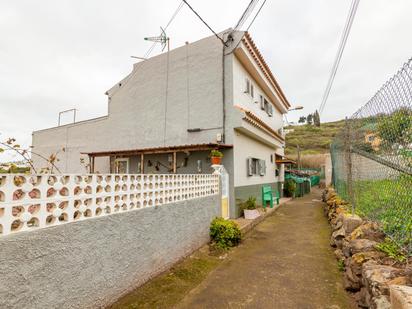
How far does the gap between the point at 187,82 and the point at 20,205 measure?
343 inches

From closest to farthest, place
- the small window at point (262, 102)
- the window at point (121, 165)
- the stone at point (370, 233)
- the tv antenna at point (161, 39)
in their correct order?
the stone at point (370, 233)
the tv antenna at point (161, 39)
the window at point (121, 165)
the small window at point (262, 102)

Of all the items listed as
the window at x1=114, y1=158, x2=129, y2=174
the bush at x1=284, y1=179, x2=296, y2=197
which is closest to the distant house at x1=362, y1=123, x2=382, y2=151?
the window at x1=114, y1=158, x2=129, y2=174

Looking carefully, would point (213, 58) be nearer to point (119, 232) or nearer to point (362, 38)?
point (362, 38)

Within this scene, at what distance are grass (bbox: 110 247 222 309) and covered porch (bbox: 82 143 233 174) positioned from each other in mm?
3885

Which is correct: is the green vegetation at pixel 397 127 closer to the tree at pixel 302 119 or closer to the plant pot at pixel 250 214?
the plant pot at pixel 250 214

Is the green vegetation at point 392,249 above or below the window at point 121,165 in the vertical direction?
below

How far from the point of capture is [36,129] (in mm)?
16219

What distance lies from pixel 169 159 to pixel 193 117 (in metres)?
2.08

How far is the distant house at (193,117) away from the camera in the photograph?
8750 millimetres

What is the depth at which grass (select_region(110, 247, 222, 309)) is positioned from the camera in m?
3.22

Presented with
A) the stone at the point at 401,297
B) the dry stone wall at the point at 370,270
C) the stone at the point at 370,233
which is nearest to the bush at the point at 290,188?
the dry stone wall at the point at 370,270

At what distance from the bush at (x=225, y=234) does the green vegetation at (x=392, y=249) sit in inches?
133

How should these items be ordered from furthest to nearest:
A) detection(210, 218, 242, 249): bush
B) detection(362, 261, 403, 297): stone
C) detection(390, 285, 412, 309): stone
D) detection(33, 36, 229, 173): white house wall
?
detection(33, 36, 229, 173): white house wall
detection(210, 218, 242, 249): bush
detection(362, 261, 403, 297): stone
detection(390, 285, 412, 309): stone

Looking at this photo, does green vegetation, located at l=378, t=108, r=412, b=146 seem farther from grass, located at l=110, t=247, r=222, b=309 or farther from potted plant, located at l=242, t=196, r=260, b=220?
potted plant, located at l=242, t=196, r=260, b=220
